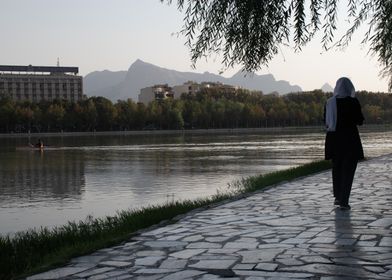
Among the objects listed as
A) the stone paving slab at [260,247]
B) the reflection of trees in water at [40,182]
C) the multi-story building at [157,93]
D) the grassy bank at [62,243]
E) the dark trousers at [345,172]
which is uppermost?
the multi-story building at [157,93]

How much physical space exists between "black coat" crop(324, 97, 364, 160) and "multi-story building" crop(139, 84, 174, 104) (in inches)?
6326

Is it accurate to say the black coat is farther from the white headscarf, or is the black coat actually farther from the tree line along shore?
the tree line along shore

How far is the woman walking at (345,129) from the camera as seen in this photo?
7.67 meters

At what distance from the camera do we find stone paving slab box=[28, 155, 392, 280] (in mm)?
4660

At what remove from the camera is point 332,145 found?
7.79 meters

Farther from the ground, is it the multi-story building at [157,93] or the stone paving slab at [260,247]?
the multi-story building at [157,93]

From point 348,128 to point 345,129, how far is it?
0.04 m

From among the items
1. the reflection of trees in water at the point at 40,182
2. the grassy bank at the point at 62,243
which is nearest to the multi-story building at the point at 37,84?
the reflection of trees in water at the point at 40,182

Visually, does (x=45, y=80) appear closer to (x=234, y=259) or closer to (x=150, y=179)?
(x=150, y=179)

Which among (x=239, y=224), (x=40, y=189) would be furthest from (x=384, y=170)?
(x=40, y=189)

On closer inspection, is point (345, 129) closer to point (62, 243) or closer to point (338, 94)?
point (338, 94)

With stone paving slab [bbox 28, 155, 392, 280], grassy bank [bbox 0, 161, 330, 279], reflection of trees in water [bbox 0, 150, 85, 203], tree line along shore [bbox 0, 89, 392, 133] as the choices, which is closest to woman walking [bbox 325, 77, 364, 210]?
stone paving slab [bbox 28, 155, 392, 280]

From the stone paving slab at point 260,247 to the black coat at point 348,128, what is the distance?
0.86m

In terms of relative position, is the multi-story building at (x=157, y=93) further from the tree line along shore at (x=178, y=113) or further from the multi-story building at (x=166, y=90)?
the tree line along shore at (x=178, y=113)
